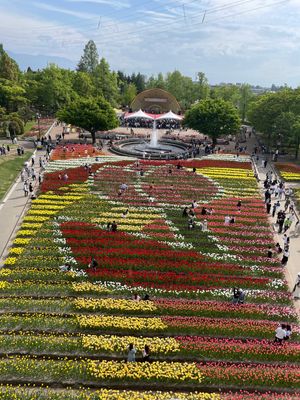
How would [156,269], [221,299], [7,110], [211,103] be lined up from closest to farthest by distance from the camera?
1. [221,299]
2. [156,269]
3. [211,103]
4. [7,110]

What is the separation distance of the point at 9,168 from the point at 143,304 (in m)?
29.7

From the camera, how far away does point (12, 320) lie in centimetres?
1844

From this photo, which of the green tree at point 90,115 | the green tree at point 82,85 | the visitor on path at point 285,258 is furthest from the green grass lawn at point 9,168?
the green tree at point 82,85

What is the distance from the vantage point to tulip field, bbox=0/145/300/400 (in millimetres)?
15625

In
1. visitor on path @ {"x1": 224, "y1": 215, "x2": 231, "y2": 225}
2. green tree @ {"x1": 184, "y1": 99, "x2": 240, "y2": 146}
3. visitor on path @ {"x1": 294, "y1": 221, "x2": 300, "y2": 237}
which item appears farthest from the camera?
green tree @ {"x1": 184, "y1": 99, "x2": 240, "y2": 146}

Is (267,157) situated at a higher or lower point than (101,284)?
higher

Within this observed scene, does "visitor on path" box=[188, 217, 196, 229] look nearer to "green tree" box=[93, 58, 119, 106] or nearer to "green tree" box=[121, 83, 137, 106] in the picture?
"green tree" box=[93, 58, 119, 106]

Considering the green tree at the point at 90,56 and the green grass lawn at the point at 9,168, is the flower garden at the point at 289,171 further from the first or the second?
the green tree at the point at 90,56

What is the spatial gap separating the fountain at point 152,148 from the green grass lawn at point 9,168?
14243mm

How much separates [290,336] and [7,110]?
71.2 m

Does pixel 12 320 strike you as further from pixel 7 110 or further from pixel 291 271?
pixel 7 110

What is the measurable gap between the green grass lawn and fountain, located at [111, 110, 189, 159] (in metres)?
14.2

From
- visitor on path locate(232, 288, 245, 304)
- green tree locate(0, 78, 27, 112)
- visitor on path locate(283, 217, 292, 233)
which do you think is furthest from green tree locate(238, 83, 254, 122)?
visitor on path locate(232, 288, 245, 304)

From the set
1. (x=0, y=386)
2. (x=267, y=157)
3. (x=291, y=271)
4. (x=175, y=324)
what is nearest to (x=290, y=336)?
(x=175, y=324)
